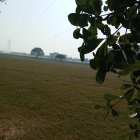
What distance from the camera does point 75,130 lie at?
10.9 meters

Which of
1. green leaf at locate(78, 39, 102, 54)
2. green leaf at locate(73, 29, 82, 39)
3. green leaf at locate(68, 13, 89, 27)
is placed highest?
green leaf at locate(68, 13, 89, 27)

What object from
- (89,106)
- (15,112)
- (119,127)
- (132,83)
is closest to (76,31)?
(132,83)

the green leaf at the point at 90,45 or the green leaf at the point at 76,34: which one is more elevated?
the green leaf at the point at 76,34

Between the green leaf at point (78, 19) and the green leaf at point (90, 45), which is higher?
the green leaf at point (78, 19)

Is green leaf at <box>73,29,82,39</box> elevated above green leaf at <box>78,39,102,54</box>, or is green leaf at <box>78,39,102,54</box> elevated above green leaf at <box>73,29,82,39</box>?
green leaf at <box>73,29,82,39</box>

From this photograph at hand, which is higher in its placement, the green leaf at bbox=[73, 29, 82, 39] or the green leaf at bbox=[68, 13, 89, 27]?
the green leaf at bbox=[68, 13, 89, 27]

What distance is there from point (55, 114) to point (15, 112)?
179cm

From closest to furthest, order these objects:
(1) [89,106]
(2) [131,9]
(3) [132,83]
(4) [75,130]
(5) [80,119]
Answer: (2) [131,9], (3) [132,83], (4) [75,130], (5) [80,119], (1) [89,106]

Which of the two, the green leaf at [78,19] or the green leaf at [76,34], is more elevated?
the green leaf at [78,19]

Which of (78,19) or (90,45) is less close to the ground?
(78,19)

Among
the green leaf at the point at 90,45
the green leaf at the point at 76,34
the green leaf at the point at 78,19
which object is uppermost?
the green leaf at the point at 78,19

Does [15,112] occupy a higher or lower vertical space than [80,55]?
lower

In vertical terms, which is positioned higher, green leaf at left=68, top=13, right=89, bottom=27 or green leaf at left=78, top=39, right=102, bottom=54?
green leaf at left=68, top=13, right=89, bottom=27

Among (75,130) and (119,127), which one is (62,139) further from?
(119,127)
